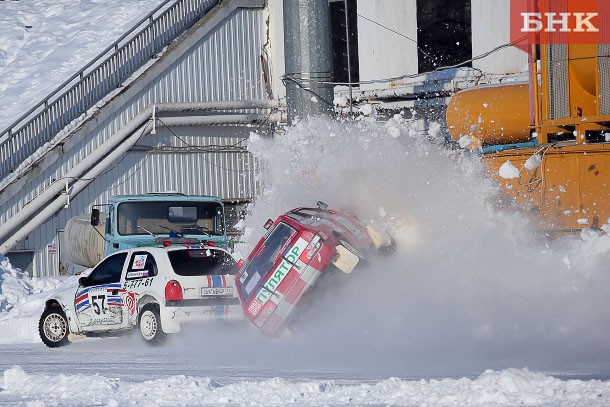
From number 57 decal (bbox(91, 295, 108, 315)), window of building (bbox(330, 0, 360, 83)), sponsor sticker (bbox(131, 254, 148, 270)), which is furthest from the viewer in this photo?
window of building (bbox(330, 0, 360, 83))

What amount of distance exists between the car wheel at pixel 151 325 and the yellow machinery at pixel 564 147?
210 inches

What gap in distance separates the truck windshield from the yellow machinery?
5.68 metres

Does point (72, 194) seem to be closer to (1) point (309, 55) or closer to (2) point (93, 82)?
(2) point (93, 82)

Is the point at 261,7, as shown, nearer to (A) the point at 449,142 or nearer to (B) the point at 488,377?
(A) the point at 449,142

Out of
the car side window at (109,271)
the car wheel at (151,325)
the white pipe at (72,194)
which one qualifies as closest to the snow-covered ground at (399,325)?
the car wheel at (151,325)

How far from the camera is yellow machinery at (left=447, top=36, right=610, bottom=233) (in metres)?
14.1

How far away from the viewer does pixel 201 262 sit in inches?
624

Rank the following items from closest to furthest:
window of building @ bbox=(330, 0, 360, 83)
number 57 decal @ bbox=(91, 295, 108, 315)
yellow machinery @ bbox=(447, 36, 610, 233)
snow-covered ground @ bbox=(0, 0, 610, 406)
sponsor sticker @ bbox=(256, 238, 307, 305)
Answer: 1. snow-covered ground @ bbox=(0, 0, 610, 406)
2. sponsor sticker @ bbox=(256, 238, 307, 305)
3. yellow machinery @ bbox=(447, 36, 610, 233)
4. number 57 decal @ bbox=(91, 295, 108, 315)
5. window of building @ bbox=(330, 0, 360, 83)

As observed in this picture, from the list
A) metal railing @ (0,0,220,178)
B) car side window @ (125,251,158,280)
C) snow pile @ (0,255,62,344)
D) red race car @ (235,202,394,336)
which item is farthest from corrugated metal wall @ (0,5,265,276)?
red race car @ (235,202,394,336)

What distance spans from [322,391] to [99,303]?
298 inches

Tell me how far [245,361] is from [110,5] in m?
26.6

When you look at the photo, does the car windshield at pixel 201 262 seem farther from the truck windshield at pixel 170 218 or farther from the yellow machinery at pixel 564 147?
the yellow machinery at pixel 564 147

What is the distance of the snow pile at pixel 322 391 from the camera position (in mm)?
8594

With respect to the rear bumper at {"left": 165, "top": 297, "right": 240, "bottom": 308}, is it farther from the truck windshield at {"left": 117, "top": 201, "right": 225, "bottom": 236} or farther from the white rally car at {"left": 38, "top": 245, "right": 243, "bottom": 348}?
the truck windshield at {"left": 117, "top": 201, "right": 225, "bottom": 236}
